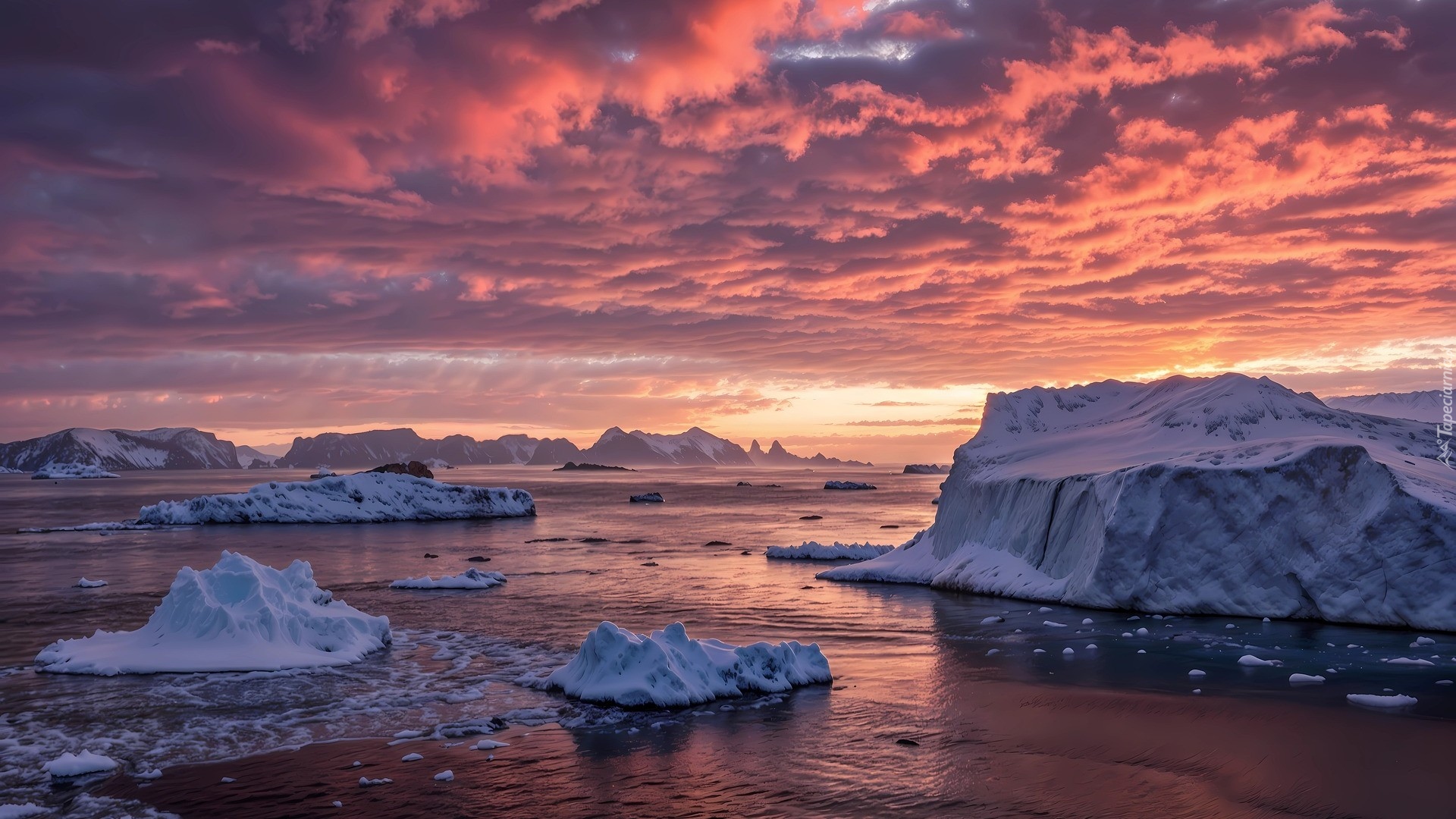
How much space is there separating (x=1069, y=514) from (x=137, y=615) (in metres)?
30.6

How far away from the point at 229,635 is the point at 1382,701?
25.0 m

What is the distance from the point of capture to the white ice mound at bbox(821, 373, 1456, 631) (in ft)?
82.5

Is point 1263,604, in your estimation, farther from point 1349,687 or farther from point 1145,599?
point 1349,687

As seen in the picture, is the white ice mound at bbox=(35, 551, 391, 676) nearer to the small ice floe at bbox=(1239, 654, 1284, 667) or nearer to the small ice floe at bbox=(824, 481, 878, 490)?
the small ice floe at bbox=(1239, 654, 1284, 667)

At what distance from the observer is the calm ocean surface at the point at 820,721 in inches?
516

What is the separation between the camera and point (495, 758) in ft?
48.8

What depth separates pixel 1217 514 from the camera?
27.9m

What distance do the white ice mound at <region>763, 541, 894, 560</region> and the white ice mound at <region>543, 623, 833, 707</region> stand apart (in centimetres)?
2648

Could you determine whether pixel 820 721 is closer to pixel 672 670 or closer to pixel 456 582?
pixel 672 670

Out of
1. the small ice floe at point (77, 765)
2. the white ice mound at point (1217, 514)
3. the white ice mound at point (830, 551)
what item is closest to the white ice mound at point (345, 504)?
the white ice mound at point (830, 551)

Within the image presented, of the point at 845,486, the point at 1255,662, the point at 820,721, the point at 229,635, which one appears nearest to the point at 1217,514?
the point at 1255,662

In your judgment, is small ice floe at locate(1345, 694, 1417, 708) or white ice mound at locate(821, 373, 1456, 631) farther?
white ice mound at locate(821, 373, 1456, 631)

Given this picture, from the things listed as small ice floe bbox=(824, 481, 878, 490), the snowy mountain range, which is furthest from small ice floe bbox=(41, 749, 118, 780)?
small ice floe bbox=(824, 481, 878, 490)

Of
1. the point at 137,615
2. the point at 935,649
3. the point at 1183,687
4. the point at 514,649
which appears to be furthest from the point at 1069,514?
the point at 137,615
